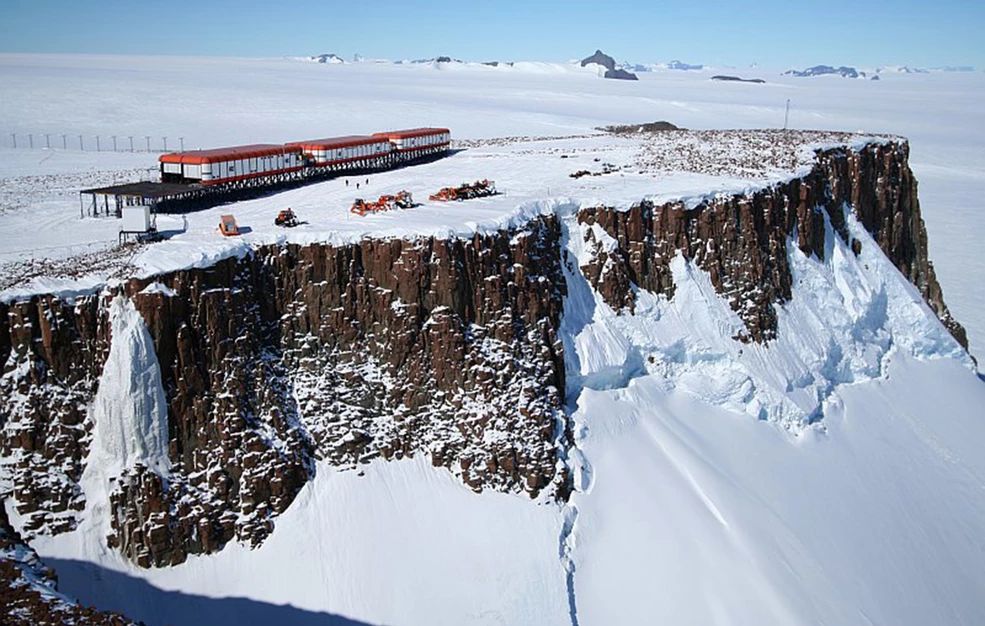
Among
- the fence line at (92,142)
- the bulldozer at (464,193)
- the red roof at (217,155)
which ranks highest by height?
the red roof at (217,155)

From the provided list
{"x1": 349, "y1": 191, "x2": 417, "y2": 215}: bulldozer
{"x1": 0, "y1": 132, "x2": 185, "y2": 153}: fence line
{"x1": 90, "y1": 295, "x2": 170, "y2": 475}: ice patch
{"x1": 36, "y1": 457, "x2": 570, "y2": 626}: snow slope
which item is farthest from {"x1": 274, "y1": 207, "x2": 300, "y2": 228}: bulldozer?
{"x1": 0, "y1": 132, "x2": 185, "y2": 153}: fence line

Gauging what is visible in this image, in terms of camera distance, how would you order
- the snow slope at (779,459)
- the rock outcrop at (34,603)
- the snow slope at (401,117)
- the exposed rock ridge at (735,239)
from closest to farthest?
the rock outcrop at (34,603)
the snow slope at (779,459)
the exposed rock ridge at (735,239)
the snow slope at (401,117)

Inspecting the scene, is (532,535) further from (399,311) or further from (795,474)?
(795,474)

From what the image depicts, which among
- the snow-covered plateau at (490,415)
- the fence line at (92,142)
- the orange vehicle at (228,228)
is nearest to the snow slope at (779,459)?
the snow-covered plateau at (490,415)

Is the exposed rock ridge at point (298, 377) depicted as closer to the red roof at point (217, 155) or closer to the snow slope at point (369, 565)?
the snow slope at point (369, 565)

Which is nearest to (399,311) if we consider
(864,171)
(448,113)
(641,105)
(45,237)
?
(45,237)

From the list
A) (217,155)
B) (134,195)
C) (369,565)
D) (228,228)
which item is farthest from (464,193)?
(369,565)
